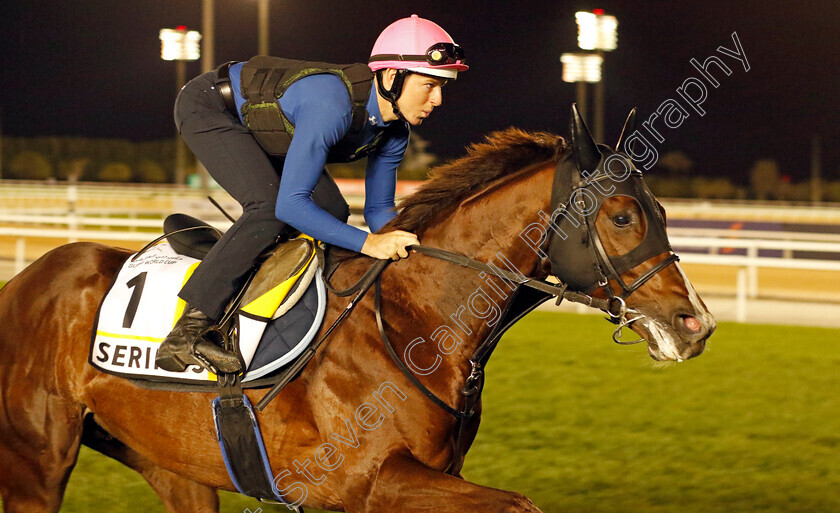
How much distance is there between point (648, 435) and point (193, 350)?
137 inches

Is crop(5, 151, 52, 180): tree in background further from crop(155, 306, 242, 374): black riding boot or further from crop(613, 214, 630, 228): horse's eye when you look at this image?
crop(613, 214, 630, 228): horse's eye

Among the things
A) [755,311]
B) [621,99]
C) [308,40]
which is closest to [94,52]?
[308,40]

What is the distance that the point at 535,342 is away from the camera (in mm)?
8344

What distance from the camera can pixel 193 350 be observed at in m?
2.89

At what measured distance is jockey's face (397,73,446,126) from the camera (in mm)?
2902

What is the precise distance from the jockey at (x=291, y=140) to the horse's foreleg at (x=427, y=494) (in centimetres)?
61

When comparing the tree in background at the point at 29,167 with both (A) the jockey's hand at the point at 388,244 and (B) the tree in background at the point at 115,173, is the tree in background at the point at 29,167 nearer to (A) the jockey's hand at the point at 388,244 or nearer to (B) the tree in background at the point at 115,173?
(B) the tree in background at the point at 115,173

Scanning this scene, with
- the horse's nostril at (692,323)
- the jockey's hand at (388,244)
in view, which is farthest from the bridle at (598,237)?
the jockey's hand at (388,244)

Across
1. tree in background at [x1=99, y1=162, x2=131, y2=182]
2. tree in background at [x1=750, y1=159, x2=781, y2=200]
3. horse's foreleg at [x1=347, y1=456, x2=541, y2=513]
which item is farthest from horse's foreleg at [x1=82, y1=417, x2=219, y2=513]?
tree in background at [x1=99, y1=162, x2=131, y2=182]

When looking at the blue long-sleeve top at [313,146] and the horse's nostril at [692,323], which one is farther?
the blue long-sleeve top at [313,146]

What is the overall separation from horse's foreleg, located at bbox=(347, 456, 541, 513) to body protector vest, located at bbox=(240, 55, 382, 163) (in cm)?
105

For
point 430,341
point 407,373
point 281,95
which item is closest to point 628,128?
point 430,341

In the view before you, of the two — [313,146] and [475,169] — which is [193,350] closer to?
[313,146]

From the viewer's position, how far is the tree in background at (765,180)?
40481 millimetres
